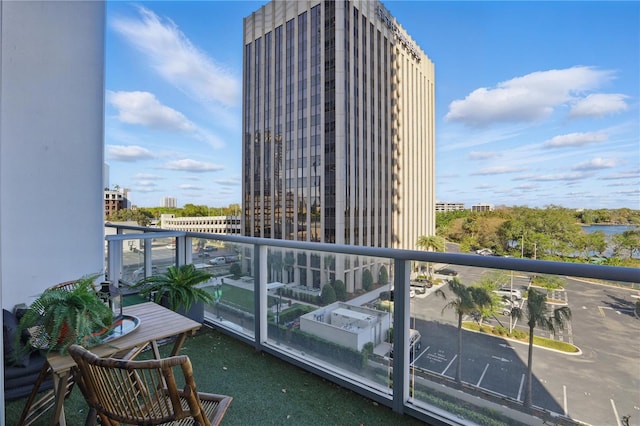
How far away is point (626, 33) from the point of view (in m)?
15.1

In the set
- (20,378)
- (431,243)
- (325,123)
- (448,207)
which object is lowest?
(431,243)

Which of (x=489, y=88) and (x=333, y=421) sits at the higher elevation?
(x=489, y=88)

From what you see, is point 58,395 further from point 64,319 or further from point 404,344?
point 404,344

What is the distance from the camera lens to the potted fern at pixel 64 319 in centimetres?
153

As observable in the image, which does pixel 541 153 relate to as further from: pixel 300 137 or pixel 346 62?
pixel 300 137

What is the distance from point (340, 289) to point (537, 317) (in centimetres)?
144

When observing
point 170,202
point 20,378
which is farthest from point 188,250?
point 170,202

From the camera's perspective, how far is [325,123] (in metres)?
31.8

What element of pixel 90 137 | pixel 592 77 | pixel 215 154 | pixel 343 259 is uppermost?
pixel 592 77

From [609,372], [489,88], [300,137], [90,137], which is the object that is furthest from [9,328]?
[489,88]

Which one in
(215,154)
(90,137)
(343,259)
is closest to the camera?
(343,259)

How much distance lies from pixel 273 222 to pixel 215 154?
12799 mm

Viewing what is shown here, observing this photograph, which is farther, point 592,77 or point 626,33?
point 592,77

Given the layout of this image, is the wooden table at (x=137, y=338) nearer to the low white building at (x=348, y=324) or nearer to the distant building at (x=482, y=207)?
the low white building at (x=348, y=324)
